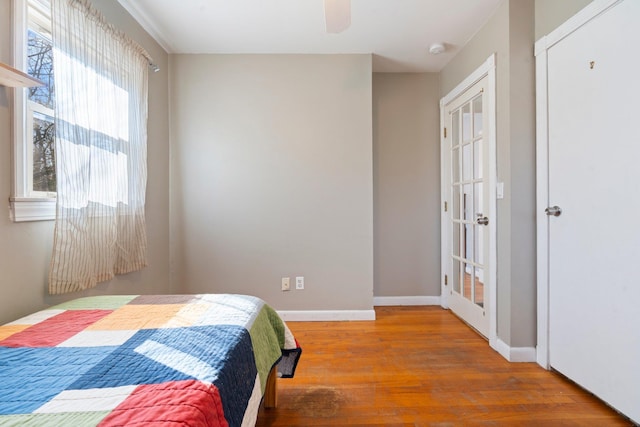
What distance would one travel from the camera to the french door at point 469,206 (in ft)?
7.32

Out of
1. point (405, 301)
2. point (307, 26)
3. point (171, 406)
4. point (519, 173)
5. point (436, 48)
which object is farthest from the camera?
point (405, 301)

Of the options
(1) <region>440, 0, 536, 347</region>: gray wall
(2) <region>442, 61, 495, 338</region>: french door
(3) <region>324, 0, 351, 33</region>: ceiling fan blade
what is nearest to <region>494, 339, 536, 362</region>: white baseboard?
(1) <region>440, 0, 536, 347</region>: gray wall

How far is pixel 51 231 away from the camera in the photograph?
57.9 inches

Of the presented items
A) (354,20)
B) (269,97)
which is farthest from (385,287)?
(354,20)

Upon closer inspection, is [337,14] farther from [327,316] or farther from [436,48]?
[327,316]

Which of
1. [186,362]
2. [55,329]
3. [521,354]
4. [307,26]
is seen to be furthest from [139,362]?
[307,26]

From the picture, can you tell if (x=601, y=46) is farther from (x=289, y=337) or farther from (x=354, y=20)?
(x=289, y=337)

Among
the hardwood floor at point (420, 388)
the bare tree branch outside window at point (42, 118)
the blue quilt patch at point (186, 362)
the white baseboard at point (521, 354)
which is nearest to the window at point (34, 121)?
the bare tree branch outside window at point (42, 118)

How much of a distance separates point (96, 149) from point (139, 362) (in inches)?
55.5

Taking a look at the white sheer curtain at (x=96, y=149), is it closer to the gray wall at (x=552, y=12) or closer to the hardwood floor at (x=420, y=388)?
the hardwood floor at (x=420, y=388)

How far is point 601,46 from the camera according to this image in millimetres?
1479

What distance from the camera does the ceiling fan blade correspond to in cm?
124

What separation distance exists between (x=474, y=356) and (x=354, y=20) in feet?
8.59

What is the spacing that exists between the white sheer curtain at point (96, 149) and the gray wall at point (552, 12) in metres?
2.74
